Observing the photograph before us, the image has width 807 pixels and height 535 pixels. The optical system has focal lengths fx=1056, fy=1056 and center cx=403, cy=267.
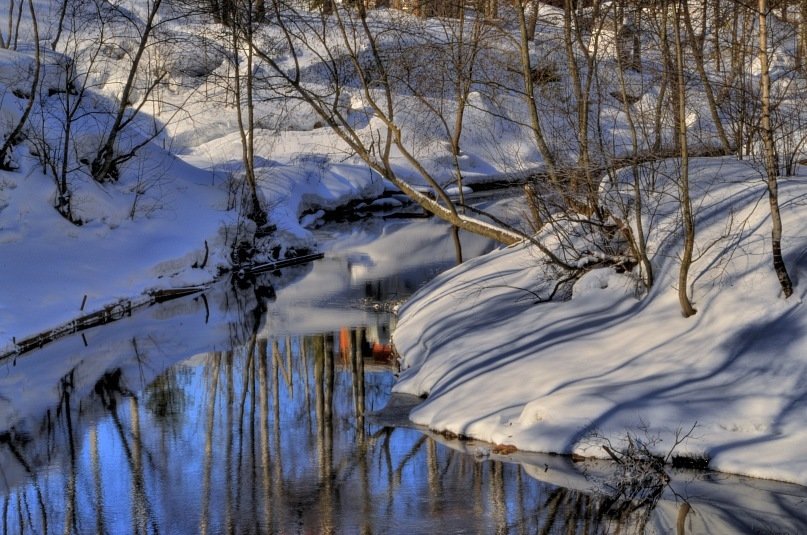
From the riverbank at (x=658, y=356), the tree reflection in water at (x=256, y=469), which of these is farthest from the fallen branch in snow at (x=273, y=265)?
the riverbank at (x=658, y=356)

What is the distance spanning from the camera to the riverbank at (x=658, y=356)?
9766mm

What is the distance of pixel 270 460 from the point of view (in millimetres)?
10961

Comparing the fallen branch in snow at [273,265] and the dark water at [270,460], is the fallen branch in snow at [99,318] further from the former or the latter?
the fallen branch in snow at [273,265]

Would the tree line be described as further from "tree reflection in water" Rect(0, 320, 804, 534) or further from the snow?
"tree reflection in water" Rect(0, 320, 804, 534)

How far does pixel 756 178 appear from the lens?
13.5 metres

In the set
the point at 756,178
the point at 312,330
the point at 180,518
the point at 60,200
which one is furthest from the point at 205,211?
the point at 180,518

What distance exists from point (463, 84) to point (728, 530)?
A: 1223 centimetres

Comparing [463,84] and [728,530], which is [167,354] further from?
[728,530]

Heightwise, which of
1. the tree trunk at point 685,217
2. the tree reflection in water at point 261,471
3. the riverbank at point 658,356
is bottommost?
the tree reflection in water at point 261,471

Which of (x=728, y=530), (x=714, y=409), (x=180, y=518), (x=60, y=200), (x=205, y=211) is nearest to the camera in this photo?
(x=728, y=530)

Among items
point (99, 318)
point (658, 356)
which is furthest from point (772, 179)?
point (99, 318)

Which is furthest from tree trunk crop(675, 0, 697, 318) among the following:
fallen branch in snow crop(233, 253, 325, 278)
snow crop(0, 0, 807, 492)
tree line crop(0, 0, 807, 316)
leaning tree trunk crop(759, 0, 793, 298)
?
fallen branch in snow crop(233, 253, 325, 278)

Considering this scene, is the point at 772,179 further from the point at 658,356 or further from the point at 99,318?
the point at 99,318

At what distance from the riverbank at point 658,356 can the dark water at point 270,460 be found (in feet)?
1.05
